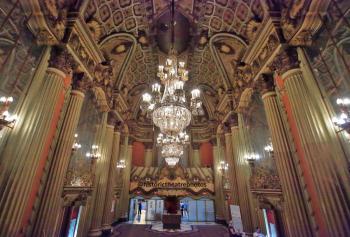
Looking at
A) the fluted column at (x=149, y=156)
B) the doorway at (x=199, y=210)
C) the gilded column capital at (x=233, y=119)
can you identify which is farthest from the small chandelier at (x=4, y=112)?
the doorway at (x=199, y=210)

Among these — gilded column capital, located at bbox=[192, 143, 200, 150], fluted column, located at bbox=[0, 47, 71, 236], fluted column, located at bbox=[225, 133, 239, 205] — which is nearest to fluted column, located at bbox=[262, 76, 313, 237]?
fluted column, located at bbox=[225, 133, 239, 205]

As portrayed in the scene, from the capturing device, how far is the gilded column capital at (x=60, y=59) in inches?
193

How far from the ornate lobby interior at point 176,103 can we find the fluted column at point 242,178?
0.18 feet

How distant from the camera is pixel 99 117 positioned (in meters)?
8.98

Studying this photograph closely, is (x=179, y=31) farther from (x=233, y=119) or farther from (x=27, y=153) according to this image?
(x=27, y=153)

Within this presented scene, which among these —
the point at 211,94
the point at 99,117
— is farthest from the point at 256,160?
the point at 99,117

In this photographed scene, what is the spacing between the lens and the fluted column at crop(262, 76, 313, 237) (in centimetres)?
450

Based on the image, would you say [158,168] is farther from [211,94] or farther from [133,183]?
[211,94]

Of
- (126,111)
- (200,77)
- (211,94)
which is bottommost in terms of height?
(126,111)

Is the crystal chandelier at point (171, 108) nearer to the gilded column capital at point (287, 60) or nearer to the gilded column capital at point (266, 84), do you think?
the gilded column capital at point (287, 60)

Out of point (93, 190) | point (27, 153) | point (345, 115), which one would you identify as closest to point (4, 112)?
point (27, 153)

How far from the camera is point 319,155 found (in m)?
3.98

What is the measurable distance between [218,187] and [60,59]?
12927 mm

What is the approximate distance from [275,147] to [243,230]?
481cm
